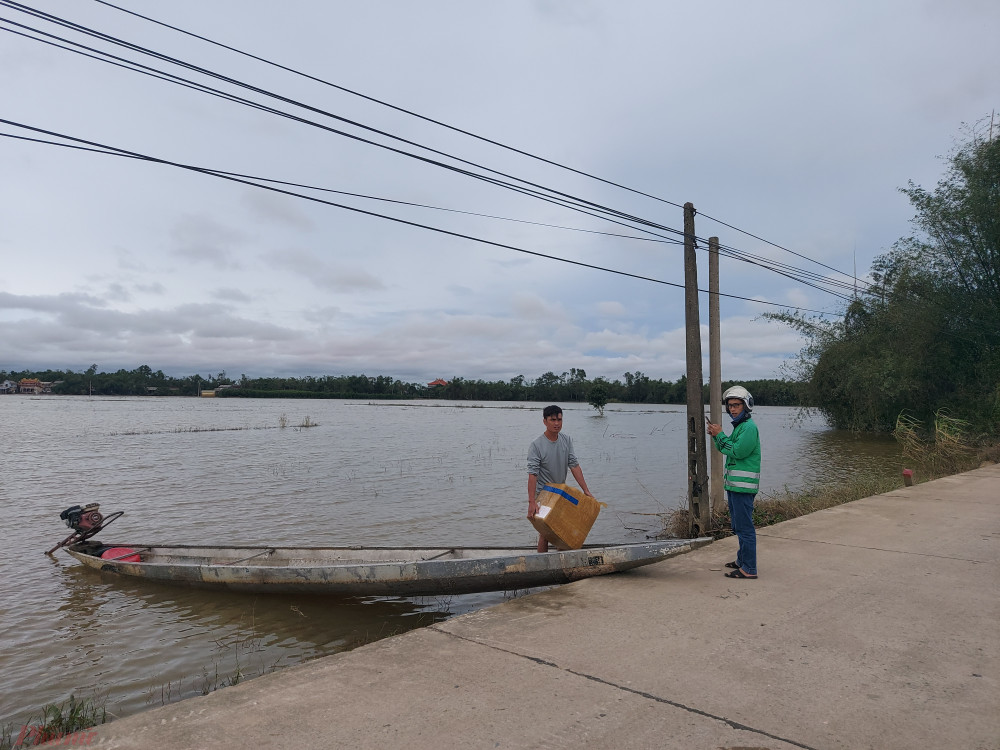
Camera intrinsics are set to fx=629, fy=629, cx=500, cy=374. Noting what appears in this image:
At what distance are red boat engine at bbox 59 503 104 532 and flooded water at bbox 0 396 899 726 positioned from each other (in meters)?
0.67

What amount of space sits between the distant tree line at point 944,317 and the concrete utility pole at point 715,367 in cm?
1355

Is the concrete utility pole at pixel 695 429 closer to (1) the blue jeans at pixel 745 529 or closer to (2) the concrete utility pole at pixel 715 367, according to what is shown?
(2) the concrete utility pole at pixel 715 367

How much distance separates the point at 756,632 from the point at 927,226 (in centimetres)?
2682

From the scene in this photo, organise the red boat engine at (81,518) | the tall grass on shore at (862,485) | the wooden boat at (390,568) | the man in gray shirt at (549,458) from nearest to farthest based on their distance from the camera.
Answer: the wooden boat at (390,568), the man in gray shirt at (549,458), the red boat engine at (81,518), the tall grass on shore at (862,485)

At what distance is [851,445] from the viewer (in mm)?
29953

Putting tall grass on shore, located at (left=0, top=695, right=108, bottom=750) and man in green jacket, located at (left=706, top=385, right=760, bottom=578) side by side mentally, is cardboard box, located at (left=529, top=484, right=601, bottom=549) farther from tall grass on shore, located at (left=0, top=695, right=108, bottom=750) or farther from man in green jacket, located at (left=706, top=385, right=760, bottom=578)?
tall grass on shore, located at (left=0, top=695, right=108, bottom=750)

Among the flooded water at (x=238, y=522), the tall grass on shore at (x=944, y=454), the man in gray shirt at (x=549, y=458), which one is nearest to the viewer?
the flooded water at (x=238, y=522)

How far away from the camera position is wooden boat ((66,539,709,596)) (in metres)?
5.84

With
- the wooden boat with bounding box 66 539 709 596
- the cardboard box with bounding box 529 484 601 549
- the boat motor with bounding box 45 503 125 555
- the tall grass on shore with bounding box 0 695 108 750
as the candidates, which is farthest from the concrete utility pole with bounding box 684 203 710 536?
the boat motor with bounding box 45 503 125 555

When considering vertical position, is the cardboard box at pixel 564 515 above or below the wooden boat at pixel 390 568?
above

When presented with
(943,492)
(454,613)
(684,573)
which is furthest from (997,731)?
(943,492)

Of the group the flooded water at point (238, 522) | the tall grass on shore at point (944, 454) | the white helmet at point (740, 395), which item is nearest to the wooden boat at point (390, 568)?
the flooded water at point (238, 522)

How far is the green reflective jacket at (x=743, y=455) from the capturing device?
5844 mm

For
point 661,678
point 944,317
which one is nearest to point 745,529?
point 661,678
